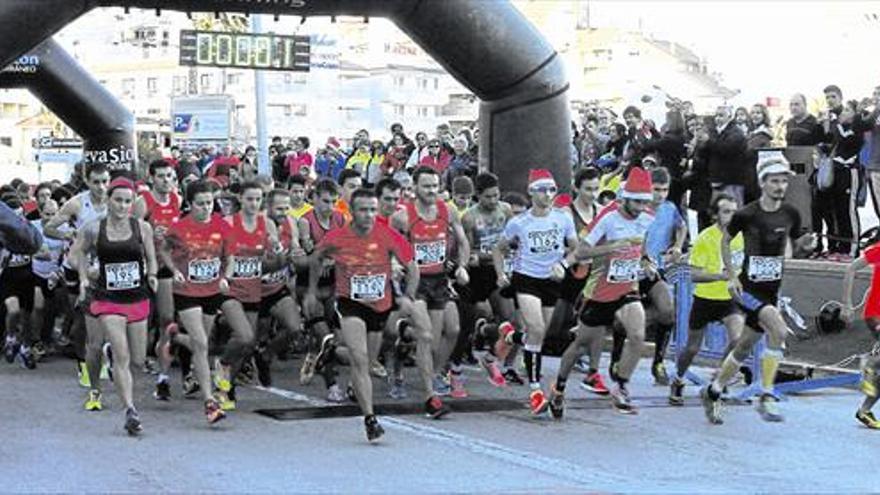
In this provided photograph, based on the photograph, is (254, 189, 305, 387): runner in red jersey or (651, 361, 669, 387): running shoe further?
(651, 361, 669, 387): running shoe

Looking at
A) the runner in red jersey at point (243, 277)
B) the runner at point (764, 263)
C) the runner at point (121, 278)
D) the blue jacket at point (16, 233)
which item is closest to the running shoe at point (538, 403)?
the runner at point (764, 263)

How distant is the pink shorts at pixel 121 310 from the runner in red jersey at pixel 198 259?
52 cm

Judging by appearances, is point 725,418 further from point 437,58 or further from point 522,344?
point 437,58

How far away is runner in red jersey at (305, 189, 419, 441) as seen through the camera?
→ 32.1ft

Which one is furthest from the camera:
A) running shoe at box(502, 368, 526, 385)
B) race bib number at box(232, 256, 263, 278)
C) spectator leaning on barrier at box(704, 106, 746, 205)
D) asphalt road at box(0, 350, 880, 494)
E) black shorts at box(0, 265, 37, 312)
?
spectator leaning on barrier at box(704, 106, 746, 205)

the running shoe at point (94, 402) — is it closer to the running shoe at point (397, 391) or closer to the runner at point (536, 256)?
the running shoe at point (397, 391)

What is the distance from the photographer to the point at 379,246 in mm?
10055

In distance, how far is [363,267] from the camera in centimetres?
996

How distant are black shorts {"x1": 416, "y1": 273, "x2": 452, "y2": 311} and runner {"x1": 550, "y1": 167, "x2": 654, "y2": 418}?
48.6 inches

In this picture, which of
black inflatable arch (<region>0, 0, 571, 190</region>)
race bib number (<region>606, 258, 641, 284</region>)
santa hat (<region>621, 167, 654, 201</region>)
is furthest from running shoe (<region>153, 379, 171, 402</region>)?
santa hat (<region>621, 167, 654, 201</region>)

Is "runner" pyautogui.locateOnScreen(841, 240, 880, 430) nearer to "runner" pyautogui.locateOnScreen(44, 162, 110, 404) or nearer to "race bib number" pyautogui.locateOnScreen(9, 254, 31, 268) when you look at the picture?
"runner" pyautogui.locateOnScreen(44, 162, 110, 404)

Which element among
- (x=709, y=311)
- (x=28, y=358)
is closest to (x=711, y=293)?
(x=709, y=311)

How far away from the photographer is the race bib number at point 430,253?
1140 centimetres

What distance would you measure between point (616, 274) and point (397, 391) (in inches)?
95.4
